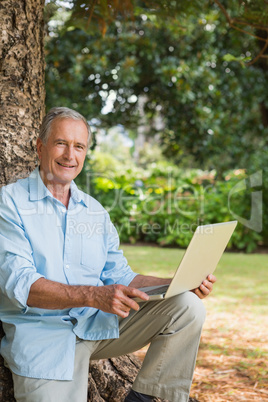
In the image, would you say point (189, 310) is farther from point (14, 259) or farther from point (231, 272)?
point (231, 272)

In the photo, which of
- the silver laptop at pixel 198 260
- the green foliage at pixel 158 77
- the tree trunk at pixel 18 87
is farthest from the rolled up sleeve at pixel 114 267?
the green foliage at pixel 158 77

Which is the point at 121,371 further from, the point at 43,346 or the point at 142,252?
the point at 142,252

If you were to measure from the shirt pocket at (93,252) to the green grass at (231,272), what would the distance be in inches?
111

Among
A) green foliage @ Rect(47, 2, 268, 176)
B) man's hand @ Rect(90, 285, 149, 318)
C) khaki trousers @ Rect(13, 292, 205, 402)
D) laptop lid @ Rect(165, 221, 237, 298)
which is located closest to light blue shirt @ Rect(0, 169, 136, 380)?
khaki trousers @ Rect(13, 292, 205, 402)

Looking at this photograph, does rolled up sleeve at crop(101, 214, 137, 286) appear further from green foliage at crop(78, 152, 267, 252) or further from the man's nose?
green foliage at crop(78, 152, 267, 252)

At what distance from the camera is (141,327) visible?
209cm

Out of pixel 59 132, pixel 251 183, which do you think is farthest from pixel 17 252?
pixel 251 183

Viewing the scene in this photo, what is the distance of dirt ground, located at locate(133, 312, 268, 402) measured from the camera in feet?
9.10

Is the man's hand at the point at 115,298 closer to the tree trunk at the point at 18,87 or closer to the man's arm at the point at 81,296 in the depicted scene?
the man's arm at the point at 81,296

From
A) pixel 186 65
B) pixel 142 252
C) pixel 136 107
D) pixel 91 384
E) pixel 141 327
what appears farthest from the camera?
pixel 136 107

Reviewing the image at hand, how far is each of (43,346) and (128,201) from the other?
7343mm

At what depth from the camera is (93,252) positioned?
2.14 m

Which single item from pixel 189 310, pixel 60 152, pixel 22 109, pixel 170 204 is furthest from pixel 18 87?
pixel 170 204

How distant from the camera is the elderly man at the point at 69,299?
1.81 metres
